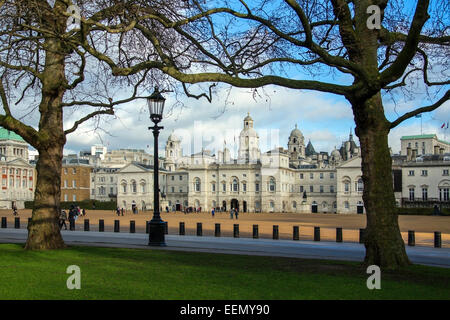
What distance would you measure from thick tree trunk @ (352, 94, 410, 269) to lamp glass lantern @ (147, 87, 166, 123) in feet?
26.2

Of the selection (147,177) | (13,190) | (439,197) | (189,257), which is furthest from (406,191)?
(189,257)

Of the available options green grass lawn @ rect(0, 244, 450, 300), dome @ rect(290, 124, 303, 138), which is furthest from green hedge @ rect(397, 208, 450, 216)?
green grass lawn @ rect(0, 244, 450, 300)

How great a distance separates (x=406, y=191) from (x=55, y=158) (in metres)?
84.9

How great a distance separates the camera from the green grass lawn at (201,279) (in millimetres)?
7934

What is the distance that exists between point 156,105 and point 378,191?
29.1 ft

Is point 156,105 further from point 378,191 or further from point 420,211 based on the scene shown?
point 420,211

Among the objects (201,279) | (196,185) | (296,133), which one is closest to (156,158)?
(201,279)

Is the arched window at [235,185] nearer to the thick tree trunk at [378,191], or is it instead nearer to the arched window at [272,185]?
the arched window at [272,185]

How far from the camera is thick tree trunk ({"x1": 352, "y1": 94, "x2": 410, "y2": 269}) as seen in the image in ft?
35.4

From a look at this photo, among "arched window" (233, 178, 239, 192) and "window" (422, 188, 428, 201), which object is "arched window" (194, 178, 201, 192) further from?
"window" (422, 188, 428, 201)

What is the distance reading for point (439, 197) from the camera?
87.6 meters

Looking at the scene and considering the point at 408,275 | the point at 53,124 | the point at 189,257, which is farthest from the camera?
the point at 53,124

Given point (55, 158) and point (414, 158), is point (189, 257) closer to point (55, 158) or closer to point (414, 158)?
point (55, 158)

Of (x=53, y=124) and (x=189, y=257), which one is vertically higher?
(x=53, y=124)
